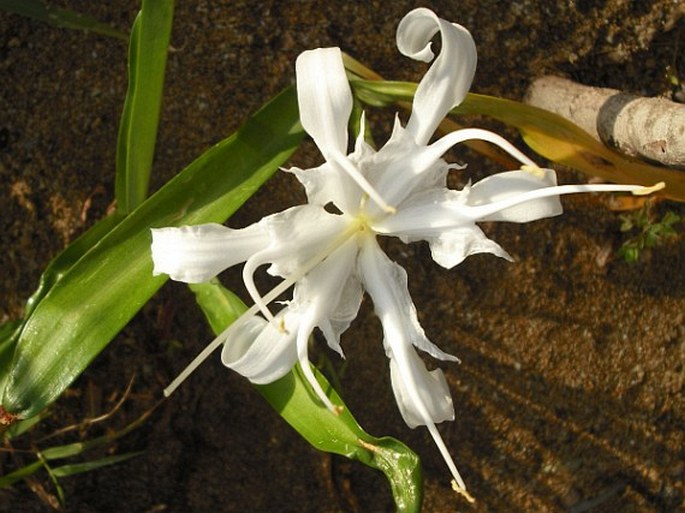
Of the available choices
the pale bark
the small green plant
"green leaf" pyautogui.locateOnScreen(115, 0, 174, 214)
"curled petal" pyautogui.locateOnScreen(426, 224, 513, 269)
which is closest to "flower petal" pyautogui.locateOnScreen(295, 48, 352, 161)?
"curled petal" pyautogui.locateOnScreen(426, 224, 513, 269)

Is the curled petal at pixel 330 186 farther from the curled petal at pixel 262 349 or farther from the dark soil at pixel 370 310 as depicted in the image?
the dark soil at pixel 370 310

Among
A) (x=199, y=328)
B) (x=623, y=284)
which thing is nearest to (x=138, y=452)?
(x=199, y=328)

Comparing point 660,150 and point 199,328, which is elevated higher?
point 199,328

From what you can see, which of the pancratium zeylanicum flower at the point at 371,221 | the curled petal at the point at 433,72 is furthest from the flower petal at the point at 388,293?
the curled petal at the point at 433,72

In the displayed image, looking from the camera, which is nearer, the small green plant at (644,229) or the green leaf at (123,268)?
the green leaf at (123,268)

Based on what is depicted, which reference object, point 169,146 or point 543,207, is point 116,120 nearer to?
point 169,146

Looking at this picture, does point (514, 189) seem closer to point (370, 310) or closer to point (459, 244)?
point (459, 244)

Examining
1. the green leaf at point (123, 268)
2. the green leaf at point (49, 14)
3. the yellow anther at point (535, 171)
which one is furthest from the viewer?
the green leaf at point (49, 14)

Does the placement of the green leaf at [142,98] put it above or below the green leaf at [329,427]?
above
